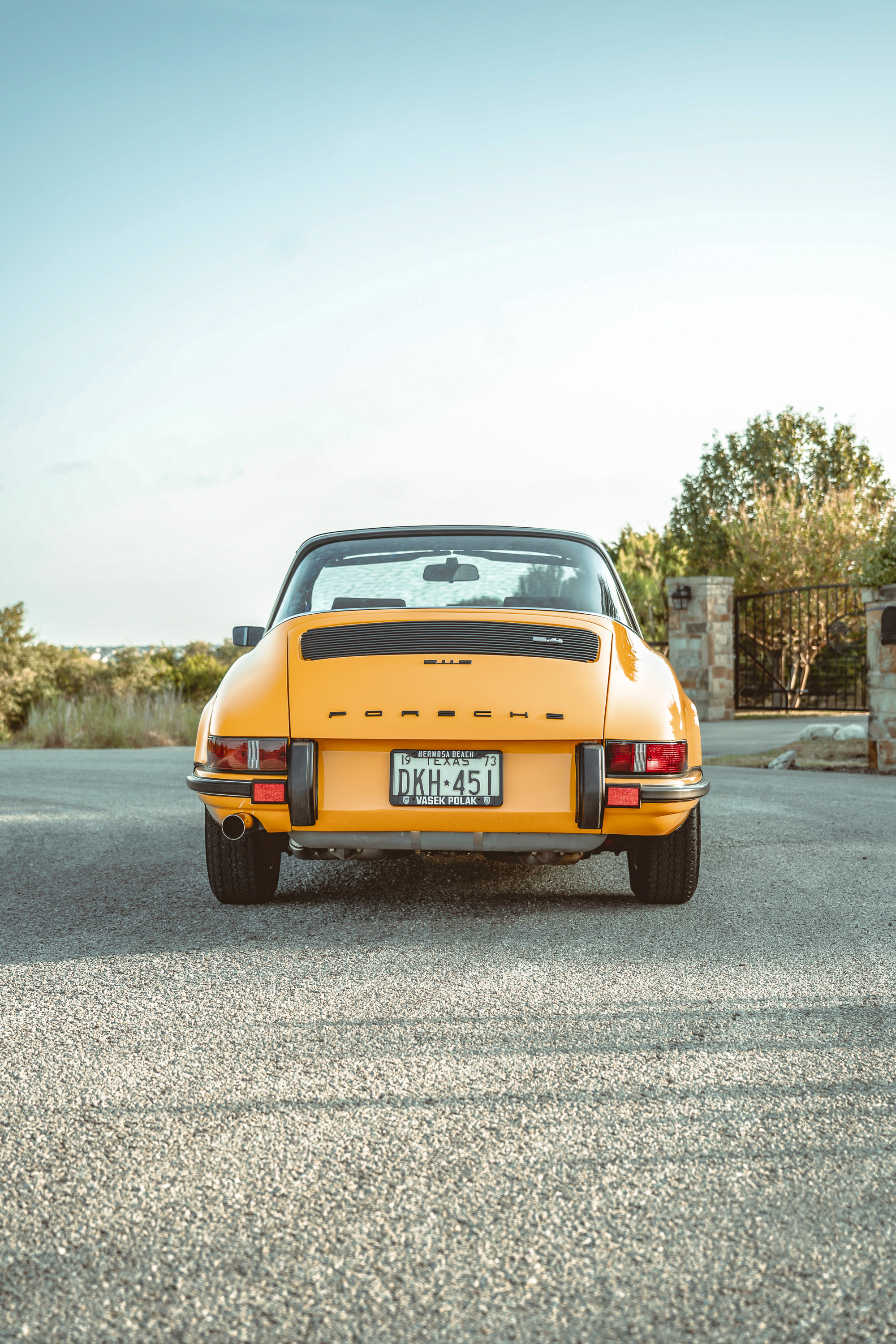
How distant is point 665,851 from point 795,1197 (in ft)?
7.87

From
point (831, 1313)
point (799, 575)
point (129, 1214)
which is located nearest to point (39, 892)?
point (129, 1214)

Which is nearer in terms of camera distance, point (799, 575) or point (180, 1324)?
point (180, 1324)

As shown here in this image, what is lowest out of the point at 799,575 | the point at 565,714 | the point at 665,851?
the point at 665,851

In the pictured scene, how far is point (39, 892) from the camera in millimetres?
4934

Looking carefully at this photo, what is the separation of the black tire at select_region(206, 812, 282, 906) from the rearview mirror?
1.41 m

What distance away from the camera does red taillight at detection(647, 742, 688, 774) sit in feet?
13.3

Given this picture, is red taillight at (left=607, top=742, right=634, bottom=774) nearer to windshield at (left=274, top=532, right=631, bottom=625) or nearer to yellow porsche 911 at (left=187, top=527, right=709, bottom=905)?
yellow porsche 911 at (left=187, top=527, right=709, bottom=905)

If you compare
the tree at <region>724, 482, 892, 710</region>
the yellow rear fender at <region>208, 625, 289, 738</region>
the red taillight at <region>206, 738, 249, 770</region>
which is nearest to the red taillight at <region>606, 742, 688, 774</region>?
the yellow rear fender at <region>208, 625, 289, 738</region>

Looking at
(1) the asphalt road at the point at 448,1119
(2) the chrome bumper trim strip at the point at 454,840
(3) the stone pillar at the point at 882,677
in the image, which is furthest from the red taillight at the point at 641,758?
(3) the stone pillar at the point at 882,677

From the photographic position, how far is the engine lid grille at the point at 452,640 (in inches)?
164

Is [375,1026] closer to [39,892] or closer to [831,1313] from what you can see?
[831,1313]

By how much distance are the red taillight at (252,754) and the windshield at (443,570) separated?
93cm

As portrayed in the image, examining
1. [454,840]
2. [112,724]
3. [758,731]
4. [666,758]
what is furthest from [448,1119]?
[112,724]

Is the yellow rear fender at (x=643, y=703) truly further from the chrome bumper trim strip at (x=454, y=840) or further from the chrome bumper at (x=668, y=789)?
the chrome bumper trim strip at (x=454, y=840)
